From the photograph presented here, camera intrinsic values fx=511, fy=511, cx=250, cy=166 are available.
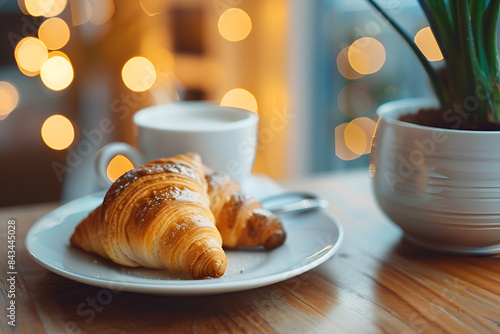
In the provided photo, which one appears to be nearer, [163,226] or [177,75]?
[163,226]

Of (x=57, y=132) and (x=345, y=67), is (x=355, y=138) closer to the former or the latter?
(x=345, y=67)

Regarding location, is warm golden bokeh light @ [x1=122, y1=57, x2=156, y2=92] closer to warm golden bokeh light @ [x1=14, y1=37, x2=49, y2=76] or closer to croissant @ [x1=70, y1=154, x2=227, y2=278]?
warm golden bokeh light @ [x1=14, y1=37, x2=49, y2=76]

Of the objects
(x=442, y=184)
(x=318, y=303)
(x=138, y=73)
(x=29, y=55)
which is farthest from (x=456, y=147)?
(x=29, y=55)

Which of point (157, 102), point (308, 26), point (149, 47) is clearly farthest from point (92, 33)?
point (308, 26)

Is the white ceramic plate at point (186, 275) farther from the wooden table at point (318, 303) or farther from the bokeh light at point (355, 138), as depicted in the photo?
the bokeh light at point (355, 138)

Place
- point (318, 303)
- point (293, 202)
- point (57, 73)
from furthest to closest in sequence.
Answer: point (57, 73) → point (293, 202) → point (318, 303)

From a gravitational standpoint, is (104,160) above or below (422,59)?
below

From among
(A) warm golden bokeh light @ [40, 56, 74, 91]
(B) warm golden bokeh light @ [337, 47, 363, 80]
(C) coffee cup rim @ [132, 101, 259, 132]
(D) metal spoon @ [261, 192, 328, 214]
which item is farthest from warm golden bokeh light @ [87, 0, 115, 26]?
(D) metal spoon @ [261, 192, 328, 214]
